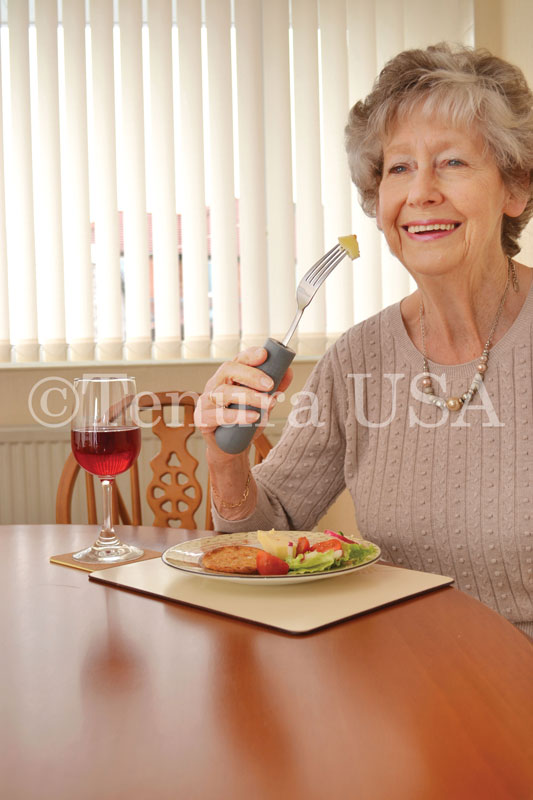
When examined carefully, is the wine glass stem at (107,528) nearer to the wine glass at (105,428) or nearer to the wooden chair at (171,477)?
the wine glass at (105,428)

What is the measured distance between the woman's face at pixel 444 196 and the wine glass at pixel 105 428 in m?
0.55

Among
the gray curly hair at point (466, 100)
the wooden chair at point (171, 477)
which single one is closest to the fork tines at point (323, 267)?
the gray curly hair at point (466, 100)

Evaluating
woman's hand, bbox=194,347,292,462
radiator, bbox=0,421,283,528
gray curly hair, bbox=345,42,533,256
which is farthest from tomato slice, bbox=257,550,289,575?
radiator, bbox=0,421,283,528

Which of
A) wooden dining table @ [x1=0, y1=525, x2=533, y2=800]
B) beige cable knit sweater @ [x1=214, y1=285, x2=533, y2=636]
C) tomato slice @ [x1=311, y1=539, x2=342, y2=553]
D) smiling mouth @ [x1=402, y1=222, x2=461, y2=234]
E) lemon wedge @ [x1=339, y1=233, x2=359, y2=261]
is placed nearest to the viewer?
wooden dining table @ [x1=0, y1=525, x2=533, y2=800]

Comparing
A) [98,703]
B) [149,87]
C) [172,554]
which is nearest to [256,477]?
[172,554]

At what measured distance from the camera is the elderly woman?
113 centimetres

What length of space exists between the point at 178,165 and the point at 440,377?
195cm

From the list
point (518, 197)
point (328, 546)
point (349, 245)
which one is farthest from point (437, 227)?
point (328, 546)

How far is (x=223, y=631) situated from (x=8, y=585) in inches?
12.0

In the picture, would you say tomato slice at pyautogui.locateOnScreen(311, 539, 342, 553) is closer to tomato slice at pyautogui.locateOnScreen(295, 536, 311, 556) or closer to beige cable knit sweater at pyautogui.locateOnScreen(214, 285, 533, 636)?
tomato slice at pyautogui.locateOnScreen(295, 536, 311, 556)

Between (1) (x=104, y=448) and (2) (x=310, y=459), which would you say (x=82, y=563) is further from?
(2) (x=310, y=459)

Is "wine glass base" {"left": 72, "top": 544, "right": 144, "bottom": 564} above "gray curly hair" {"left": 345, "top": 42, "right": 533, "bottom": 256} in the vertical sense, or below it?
below

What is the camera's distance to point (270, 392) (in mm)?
885

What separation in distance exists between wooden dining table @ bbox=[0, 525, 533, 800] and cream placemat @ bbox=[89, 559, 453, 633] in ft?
0.04
